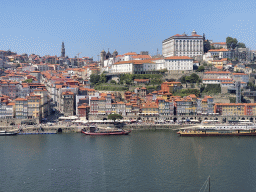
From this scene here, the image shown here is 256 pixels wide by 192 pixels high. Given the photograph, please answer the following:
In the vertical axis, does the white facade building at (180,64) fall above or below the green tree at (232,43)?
below

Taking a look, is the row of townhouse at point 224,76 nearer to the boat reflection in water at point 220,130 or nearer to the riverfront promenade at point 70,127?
the boat reflection in water at point 220,130

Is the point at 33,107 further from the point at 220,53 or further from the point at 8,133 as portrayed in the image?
the point at 220,53

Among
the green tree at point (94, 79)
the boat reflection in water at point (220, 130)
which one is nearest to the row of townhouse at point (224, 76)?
the boat reflection in water at point (220, 130)

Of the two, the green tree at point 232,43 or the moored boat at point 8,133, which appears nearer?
the moored boat at point 8,133

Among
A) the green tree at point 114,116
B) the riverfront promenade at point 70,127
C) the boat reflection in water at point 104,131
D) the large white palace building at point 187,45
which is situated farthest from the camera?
the large white palace building at point 187,45

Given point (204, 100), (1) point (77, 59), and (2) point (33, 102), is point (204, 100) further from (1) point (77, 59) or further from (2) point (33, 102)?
(1) point (77, 59)

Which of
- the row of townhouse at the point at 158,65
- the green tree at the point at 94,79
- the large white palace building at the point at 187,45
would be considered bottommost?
the green tree at the point at 94,79

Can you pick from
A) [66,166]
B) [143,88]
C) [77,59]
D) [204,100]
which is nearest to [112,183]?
[66,166]
